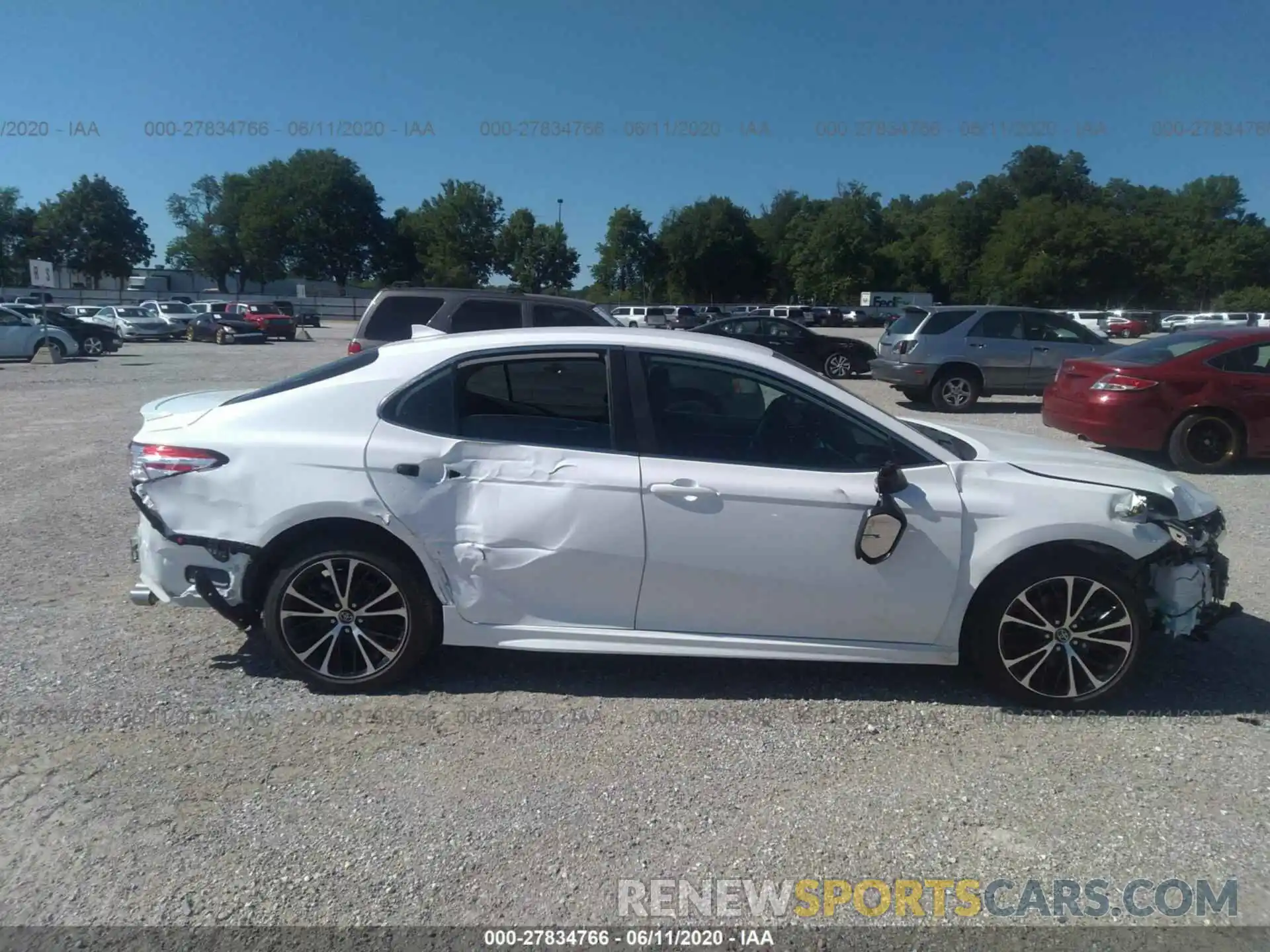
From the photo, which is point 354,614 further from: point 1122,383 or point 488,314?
point 1122,383

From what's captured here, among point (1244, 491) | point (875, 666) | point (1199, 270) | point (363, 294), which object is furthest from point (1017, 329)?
point (363, 294)

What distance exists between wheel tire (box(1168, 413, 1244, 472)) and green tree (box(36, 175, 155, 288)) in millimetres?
93864

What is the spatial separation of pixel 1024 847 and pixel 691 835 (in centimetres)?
111

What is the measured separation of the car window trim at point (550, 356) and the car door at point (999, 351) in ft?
41.2

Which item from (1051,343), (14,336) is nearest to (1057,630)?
(1051,343)

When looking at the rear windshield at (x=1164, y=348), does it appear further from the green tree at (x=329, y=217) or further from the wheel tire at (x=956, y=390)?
the green tree at (x=329, y=217)

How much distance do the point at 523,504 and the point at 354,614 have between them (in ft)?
2.97

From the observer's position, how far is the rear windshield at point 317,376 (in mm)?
4473

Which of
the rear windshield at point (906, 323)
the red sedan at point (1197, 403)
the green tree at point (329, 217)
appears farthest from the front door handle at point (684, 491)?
the green tree at point (329, 217)

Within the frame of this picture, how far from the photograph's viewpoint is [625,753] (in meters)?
→ 3.83

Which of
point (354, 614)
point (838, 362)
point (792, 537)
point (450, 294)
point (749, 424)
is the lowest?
point (354, 614)

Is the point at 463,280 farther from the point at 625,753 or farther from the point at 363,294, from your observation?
the point at 625,753

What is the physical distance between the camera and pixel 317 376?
4574 mm

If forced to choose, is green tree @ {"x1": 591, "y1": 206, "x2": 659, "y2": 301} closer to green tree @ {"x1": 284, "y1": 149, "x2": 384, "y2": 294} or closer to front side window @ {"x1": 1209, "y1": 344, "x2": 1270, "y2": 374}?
green tree @ {"x1": 284, "y1": 149, "x2": 384, "y2": 294}
